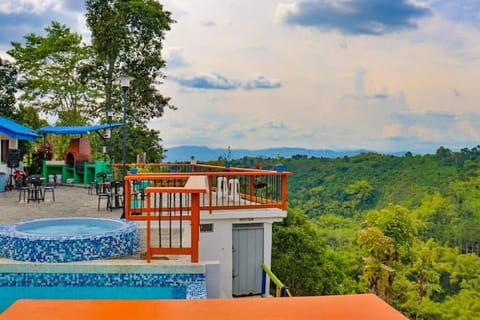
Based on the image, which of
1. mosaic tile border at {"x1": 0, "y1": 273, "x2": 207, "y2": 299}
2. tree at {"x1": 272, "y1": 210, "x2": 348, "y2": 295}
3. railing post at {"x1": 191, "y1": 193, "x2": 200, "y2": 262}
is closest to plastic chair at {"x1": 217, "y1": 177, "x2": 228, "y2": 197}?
railing post at {"x1": 191, "y1": 193, "x2": 200, "y2": 262}

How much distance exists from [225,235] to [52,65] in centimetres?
1966

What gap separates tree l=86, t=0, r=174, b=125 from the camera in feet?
67.5

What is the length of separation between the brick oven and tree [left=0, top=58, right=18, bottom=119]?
864cm

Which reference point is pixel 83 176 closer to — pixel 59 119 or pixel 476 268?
pixel 59 119

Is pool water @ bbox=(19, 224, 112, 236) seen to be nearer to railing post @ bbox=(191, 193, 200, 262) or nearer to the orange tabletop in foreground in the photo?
railing post @ bbox=(191, 193, 200, 262)

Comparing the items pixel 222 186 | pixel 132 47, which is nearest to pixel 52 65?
pixel 132 47

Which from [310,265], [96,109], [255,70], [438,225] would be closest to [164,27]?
[96,109]

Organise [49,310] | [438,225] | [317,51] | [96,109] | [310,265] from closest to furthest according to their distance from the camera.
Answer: [49,310] → [310,265] → [96,109] → [317,51] → [438,225]

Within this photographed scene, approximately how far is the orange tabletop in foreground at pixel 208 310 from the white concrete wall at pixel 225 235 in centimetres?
719

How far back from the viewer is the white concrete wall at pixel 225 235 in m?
8.45

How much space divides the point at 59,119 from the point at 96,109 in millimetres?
5105

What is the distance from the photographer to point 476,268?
32844 mm

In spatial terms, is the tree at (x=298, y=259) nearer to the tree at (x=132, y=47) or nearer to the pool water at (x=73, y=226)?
the tree at (x=132, y=47)

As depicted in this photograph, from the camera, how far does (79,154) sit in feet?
51.2
